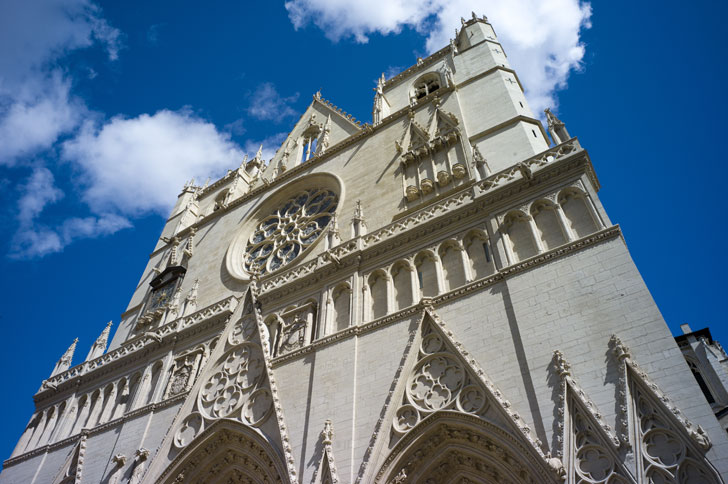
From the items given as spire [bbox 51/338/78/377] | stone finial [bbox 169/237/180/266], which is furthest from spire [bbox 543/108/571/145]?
spire [bbox 51/338/78/377]

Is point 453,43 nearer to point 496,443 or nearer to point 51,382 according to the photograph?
A: point 496,443

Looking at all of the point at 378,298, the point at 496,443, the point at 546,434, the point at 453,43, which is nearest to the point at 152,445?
the point at 378,298

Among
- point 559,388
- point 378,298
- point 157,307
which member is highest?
point 157,307

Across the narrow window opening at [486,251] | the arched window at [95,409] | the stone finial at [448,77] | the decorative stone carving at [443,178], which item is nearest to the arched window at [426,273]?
the narrow window opening at [486,251]

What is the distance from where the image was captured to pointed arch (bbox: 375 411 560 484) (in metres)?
8.37

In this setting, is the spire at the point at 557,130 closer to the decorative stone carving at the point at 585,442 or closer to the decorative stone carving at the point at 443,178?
the decorative stone carving at the point at 443,178

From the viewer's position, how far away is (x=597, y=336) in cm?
843

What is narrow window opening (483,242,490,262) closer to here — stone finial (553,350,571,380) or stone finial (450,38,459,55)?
stone finial (553,350,571,380)

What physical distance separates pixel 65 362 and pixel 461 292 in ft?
51.2

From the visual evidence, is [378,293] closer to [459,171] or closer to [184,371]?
[459,171]

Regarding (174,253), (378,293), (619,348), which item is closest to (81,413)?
(174,253)

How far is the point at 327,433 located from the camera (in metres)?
9.79

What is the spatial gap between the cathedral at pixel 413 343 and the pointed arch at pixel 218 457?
42 millimetres

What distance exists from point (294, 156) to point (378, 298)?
12623mm
